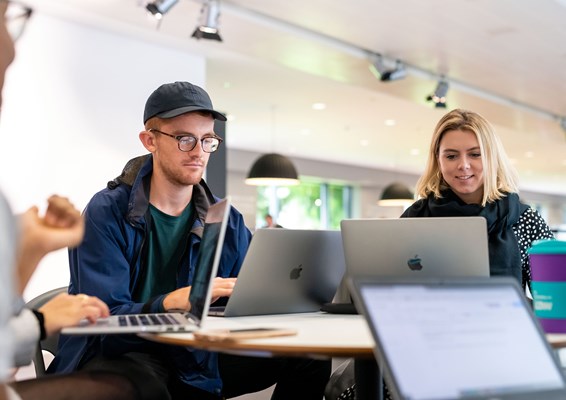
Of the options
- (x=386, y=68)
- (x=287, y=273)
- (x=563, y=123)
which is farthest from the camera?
(x=563, y=123)

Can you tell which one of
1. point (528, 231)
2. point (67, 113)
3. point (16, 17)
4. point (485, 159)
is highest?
point (16, 17)

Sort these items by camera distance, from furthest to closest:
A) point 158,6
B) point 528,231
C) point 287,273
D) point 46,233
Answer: point 158,6 < point 528,231 < point 287,273 < point 46,233

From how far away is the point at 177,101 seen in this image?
7.52ft

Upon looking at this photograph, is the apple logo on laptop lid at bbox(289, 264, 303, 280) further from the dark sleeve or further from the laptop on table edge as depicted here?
the dark sleeve

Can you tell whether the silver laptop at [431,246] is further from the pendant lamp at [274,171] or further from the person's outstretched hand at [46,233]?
the pendant lamp at [274,171]

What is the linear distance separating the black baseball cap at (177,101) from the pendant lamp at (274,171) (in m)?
6.70

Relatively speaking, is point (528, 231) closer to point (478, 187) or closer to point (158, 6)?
point (478, 187)

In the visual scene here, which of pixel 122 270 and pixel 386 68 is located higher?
pixel 386 68

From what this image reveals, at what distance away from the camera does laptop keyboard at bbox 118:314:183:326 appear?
1.60 meters

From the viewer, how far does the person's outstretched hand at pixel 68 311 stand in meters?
1.45

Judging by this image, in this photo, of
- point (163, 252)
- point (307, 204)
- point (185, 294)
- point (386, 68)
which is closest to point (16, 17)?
point (185, 294)

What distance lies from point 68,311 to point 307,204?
1576 cm

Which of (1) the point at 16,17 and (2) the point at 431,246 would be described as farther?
(2) the point at 431,246

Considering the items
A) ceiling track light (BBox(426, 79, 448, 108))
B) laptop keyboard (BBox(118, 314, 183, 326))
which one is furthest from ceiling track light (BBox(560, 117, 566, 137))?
laptop keyboard (BBox(118, 314, 183, 326))
